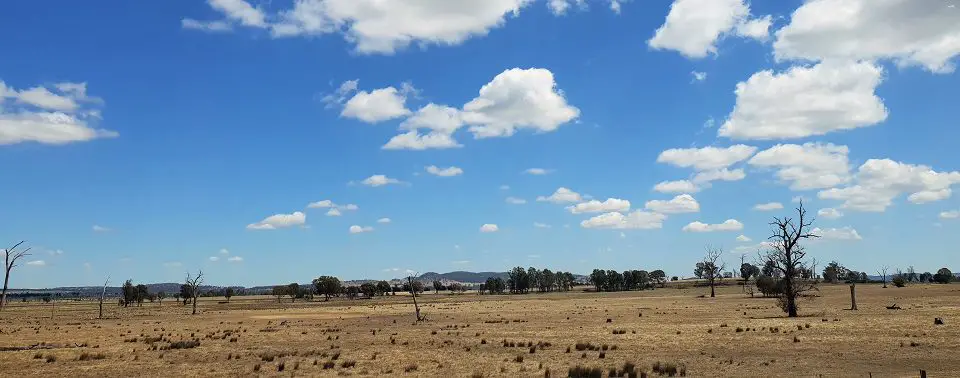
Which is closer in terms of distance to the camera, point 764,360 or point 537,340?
point 764,360

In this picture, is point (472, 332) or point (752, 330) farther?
point (472, 332)

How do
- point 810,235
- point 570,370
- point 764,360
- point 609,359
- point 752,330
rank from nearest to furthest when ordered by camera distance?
point 570,370, point 764,360, point 609,359, point 752,330, point 810,235

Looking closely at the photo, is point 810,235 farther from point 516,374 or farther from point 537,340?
point 516,374

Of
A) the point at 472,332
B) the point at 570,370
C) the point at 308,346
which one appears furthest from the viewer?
the point at 472,332

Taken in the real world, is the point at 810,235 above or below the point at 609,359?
above

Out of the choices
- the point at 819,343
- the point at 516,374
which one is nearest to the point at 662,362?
the point at 516,374

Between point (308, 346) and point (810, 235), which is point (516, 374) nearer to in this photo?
point (308, 346)

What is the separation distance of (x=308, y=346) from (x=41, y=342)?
64.5 ft

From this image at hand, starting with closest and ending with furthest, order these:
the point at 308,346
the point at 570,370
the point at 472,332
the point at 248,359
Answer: the point at 570,370
the point at 248,359
the point at 308,346
the point at 472,332

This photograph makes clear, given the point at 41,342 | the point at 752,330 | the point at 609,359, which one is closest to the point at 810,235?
the point at 752,330

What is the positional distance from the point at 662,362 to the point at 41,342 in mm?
40283

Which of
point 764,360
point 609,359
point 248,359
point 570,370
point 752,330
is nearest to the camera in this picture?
point 570,370

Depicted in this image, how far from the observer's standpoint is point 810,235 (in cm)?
5641

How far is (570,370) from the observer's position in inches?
1014
